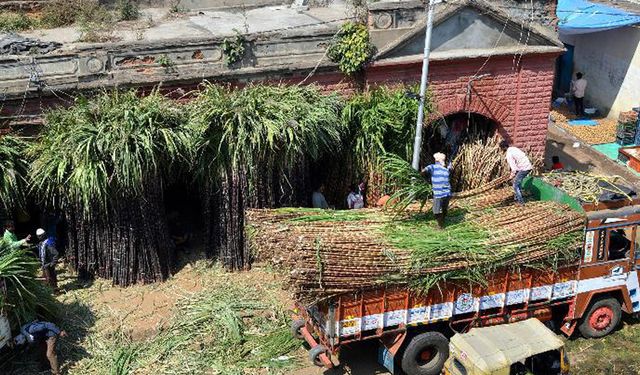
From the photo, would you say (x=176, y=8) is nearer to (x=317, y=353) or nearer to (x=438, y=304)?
(x=317, y=353)

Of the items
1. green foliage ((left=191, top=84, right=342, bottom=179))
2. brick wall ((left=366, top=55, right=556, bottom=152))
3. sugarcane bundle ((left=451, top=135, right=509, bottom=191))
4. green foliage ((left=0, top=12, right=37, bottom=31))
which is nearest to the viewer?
green foliage ((left=191, top=84, right=342, bottom=179))

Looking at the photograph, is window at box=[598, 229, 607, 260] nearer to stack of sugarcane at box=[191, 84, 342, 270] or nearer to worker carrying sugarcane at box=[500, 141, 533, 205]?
worker carrying sugarcane at box=[500, 141, 533, 205]

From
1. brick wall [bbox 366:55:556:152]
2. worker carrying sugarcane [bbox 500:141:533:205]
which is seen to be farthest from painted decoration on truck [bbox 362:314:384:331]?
brick wall [bbox 366:55:556:152]

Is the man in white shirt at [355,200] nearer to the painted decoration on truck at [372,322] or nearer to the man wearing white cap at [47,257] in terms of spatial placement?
the painted decoration on truck at [372,322]

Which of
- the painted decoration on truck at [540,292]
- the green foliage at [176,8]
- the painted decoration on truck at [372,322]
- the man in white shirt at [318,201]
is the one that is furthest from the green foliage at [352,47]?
the green foliage at [176,8]

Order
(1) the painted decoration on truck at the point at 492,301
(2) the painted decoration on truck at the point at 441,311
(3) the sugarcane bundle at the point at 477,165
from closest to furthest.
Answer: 1. (2) the painted decoration on truck at the point at 441,311
2. (1) the painted decoration on truck at the point at 492,301
3. (3) the sugarcane bundle at the point at 477,165

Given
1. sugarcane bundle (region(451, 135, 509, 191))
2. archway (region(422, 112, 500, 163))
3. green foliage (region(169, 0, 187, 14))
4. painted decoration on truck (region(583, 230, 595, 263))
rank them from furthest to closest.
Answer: green foliage (region(169, 0, 187, 14)), archway (region(422, 112, 500, 163)), sugarcane bundle (region(451, 135, 509, 191)), painted decoration on truck (region(583, 230, 595, 263))

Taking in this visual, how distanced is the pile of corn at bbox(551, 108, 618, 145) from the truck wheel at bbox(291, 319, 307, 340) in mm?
13291

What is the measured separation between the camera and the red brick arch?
15019 millimetres

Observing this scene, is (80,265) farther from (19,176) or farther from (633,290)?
(633,290)

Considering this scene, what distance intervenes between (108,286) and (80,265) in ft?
2.15

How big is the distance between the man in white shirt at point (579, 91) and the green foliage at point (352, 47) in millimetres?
11316

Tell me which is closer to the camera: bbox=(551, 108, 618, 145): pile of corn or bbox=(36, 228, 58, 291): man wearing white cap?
bbox=(36, 228, 58, 291): man wearing white cap

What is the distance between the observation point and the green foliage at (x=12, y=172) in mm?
11938
